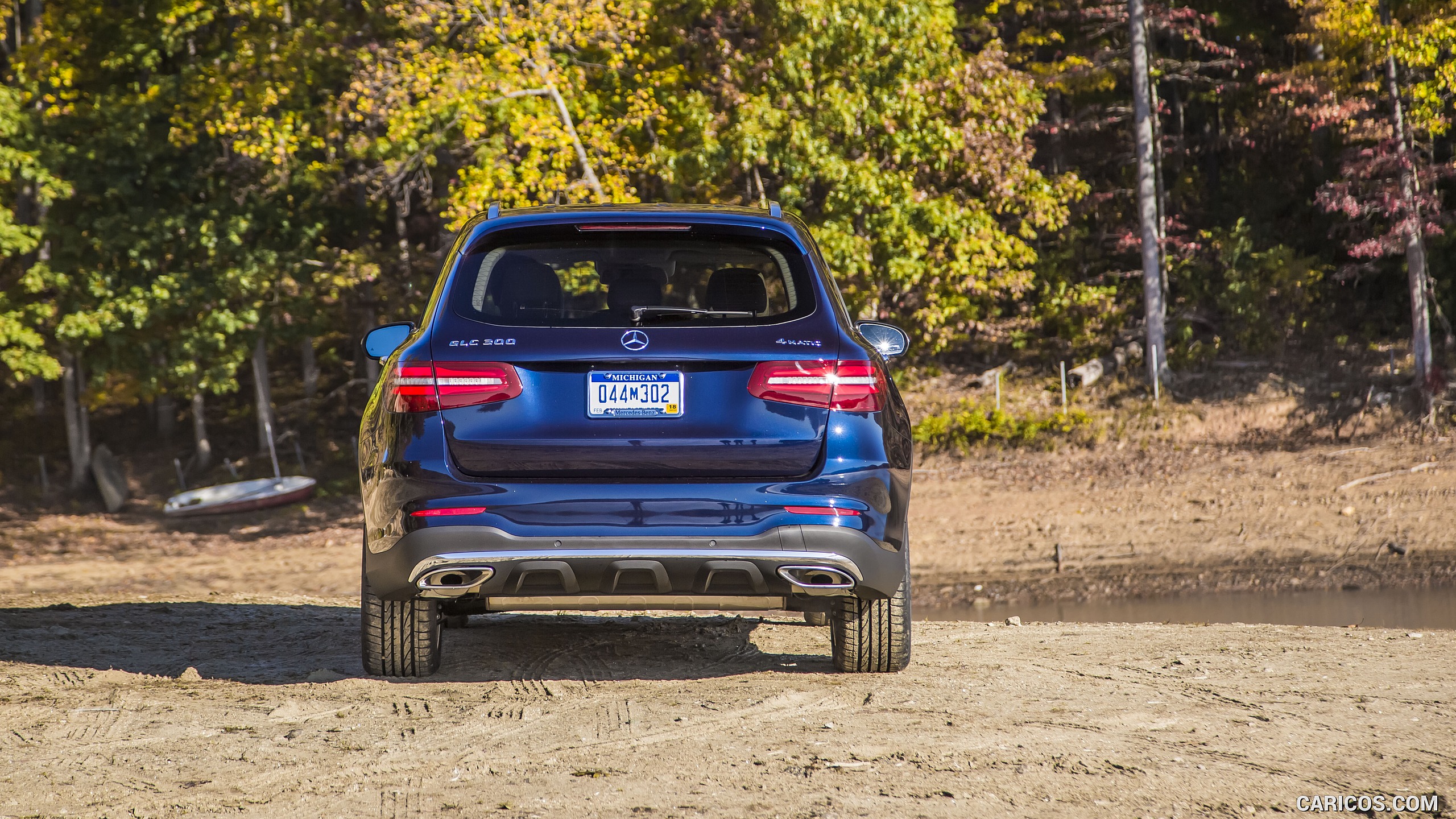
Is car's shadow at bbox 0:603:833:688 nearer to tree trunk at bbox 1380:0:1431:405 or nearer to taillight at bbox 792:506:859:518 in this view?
taillight at bbox 792:506:859:518

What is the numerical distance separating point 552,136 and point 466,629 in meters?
10.3

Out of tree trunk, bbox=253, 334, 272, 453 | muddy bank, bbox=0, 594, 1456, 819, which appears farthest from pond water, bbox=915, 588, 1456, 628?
tree trunk, bbox=253, 334, 272, 453

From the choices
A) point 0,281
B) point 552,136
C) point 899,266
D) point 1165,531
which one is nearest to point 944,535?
point 1165,531

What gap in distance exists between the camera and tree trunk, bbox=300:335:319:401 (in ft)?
92.5

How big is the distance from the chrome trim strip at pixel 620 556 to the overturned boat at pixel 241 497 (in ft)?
59.7

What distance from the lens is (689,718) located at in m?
4.68

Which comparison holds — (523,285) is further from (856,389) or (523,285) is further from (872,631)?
(872,631)

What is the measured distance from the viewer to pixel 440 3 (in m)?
17.0

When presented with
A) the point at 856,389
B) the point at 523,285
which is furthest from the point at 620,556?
the point at 523,285

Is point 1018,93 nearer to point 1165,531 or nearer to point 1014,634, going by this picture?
point 1165,531

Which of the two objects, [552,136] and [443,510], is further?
[552,136]

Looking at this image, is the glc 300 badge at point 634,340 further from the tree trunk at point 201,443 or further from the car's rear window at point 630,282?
the tree trunk at point 201,443

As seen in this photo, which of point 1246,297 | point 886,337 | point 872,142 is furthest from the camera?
point 1246,297
